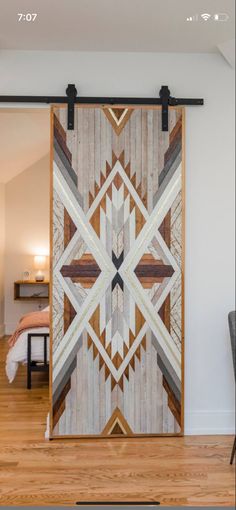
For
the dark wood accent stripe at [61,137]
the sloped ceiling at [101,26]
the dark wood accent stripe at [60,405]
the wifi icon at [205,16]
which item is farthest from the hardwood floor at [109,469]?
the dark wood accent stripe at [61,137]

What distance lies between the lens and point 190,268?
1.95 metres

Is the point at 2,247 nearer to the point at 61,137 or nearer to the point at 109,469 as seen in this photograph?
the point at 61,137

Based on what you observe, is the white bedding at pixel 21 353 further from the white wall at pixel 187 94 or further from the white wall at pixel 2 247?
the white wall at pixel 2 247

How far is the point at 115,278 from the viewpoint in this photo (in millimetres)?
1990

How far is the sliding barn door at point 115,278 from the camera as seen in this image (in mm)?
1972

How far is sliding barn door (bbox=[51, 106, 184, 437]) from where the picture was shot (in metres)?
1.97

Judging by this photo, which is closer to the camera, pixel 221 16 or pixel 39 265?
pixel 221 16

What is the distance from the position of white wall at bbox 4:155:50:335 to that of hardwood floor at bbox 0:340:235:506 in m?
2.85

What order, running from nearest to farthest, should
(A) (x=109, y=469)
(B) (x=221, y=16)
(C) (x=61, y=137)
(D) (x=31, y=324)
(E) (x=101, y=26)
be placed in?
(B) (x=221, y=16) → (E) (x=101, y=26) → (A) (x=109, y=469) → (C) (x=61, y=137) → (D) (x=31, y=324)

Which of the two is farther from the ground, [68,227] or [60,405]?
[68,227]

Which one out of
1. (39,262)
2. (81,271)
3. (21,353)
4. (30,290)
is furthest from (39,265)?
(81,271)

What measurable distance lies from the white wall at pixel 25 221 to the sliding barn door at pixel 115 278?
2.97 metres

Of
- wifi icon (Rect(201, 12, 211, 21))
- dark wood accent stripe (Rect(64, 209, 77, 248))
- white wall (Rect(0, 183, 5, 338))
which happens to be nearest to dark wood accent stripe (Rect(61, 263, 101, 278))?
dark wood accent stripe (Rect(64, 209, 77, 248))

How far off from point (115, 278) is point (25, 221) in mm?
3146
